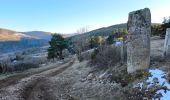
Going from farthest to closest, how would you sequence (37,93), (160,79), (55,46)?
(55,46)
(37,93)
(160,79)

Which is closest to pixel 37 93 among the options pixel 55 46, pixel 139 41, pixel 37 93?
pixel 37 93

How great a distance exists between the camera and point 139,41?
50.2ft

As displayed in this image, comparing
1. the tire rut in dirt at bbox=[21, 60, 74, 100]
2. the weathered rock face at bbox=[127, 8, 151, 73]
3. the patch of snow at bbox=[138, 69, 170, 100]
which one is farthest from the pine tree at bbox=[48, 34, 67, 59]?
the patch of snow at bbox=[138, 69, 170, 100]

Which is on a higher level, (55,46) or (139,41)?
(139,41)

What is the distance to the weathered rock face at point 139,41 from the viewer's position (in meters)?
15.3

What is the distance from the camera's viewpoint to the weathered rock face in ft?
50.1

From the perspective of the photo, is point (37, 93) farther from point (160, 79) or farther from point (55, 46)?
point (55, 46)

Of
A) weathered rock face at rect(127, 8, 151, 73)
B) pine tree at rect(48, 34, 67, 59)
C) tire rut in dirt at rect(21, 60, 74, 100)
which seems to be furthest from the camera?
pine tree at rect(48, 34, 67, 59)

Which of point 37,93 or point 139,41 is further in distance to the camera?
point 37,93

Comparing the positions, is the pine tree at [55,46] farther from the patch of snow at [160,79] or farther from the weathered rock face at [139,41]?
the patch of snow at [160,79]

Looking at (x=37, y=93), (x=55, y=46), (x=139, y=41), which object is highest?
(x=139, y=41)

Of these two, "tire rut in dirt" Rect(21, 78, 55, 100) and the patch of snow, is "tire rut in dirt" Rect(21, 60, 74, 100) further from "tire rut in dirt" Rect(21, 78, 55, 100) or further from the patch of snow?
the patch of snow

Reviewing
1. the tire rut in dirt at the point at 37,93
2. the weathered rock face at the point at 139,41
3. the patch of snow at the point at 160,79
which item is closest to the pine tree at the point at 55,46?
the tire rut in dirt at the point at 37,93

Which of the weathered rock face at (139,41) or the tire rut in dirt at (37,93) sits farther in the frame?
the weathered rock face at (139,41)
